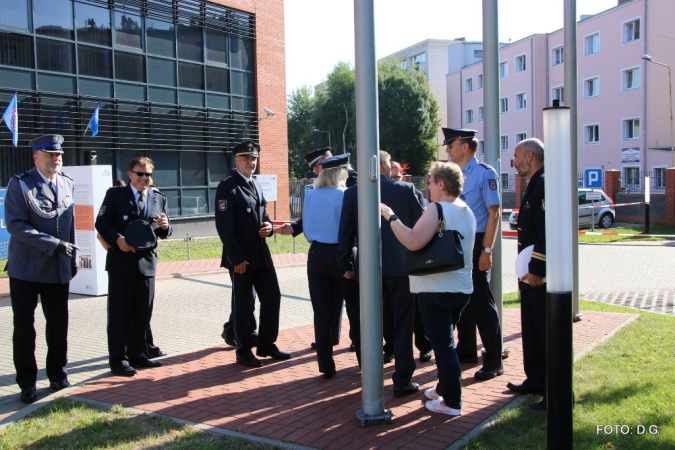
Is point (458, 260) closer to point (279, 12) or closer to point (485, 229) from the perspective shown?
point (485, 229)

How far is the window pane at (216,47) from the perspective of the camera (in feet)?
76.6

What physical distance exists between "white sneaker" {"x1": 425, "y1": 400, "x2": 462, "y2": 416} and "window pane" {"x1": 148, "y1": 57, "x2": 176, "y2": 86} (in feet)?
63.2

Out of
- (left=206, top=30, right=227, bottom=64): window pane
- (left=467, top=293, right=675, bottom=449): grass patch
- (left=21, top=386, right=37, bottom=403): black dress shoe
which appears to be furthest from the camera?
(left=206, top=30, right=227, bottom=64): window pane

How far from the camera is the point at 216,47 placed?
23672 millimetres

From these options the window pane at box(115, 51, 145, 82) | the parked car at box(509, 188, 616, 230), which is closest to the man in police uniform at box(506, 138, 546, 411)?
the window pane at box(115, 51, 145, 82)

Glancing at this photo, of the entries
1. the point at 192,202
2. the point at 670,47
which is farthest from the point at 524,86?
the point at 192,202

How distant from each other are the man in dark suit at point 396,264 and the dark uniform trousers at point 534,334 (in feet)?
2.94

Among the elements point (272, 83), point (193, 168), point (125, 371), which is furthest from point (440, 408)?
point (272, 83)

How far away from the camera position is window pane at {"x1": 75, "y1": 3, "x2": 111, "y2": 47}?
19.6 metres

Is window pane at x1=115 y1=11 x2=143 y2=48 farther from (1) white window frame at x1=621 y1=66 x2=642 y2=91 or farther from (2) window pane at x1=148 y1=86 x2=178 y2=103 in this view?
(1) white window frame at x1=621 y1=66 x2=642 y2=91

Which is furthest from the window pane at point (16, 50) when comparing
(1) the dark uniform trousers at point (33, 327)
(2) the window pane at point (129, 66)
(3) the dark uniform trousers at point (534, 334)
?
(3) the dark uniform trousers at point (534, 334)

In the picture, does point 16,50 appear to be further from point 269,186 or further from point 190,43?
point 269,186

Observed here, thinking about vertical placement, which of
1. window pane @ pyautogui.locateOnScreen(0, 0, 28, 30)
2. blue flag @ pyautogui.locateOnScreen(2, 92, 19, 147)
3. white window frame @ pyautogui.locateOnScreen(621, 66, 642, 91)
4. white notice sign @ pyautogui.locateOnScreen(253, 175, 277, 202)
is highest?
white window frame @ pyautogui.locateOnScreen(621, 66, 642, 91)

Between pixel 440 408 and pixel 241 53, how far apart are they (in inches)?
863
